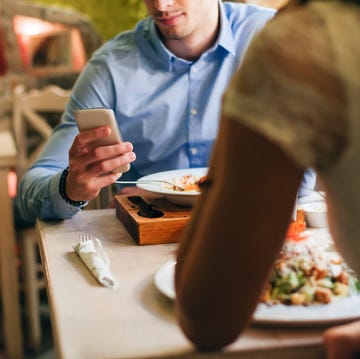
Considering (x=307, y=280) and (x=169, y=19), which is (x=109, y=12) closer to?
(x=169, y=19)

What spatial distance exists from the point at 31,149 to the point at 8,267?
156 centimetres

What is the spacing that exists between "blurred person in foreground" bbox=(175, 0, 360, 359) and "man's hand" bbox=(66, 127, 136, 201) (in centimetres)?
66

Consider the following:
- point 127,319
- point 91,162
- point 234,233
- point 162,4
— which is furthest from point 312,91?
point 162,4

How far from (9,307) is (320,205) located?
1.72 m

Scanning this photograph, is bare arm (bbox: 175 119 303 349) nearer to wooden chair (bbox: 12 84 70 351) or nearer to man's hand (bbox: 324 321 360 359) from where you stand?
man's hand (bbox: 324 321 360 359)

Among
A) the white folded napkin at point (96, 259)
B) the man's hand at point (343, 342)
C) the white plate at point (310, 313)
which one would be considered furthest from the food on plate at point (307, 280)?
the white folded napkin at point (96, 259)

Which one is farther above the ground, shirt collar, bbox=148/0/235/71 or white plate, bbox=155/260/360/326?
shirt collar, bbox=148/0/235/71

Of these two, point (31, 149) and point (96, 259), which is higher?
point (96, 259)

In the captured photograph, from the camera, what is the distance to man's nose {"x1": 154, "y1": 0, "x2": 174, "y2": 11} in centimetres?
182

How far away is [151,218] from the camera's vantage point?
1.38 m

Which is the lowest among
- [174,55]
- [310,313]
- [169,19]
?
[310,313]

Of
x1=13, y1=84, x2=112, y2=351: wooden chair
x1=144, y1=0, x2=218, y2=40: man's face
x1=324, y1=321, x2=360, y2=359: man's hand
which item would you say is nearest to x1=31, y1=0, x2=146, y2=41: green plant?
x1=13, y1=84, x2=112, y2=351: wooden chair

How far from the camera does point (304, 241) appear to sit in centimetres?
111

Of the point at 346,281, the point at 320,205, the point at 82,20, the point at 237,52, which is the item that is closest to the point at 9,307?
the point at 237,52
